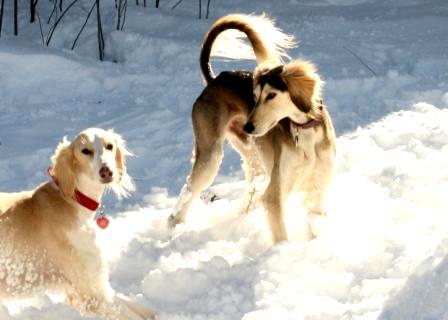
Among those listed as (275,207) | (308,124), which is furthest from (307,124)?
(275,207)

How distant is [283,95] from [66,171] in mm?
1355

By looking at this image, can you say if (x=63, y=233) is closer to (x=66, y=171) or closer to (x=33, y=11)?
(x=66, y=171)

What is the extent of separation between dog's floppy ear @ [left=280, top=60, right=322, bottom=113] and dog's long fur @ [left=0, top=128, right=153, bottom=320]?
113 centimetres

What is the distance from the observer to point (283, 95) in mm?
4555

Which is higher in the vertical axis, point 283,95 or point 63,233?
point 283,95

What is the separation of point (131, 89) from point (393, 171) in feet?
9.70

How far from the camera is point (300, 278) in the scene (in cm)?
418

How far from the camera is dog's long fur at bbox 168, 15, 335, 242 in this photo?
456 centimetres

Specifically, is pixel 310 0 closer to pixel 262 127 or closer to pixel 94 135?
pixel 262 127

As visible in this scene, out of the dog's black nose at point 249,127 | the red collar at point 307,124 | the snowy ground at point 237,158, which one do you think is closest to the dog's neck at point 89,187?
the snowy ground at point 237,158

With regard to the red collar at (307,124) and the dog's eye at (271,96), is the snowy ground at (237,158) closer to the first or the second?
the red collar at (307,124)

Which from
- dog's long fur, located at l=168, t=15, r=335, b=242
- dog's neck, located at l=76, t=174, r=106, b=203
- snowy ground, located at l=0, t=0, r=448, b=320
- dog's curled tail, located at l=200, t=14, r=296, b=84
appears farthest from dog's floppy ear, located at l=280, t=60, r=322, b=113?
dog's neck, located at l=76, t=174, r=106, b=203

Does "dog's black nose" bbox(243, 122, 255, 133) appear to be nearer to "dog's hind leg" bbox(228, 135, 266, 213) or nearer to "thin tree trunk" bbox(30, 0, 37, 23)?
"dog's hind leg" bbox(228, 135, 266, 213)

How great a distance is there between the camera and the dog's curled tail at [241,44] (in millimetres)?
5109
